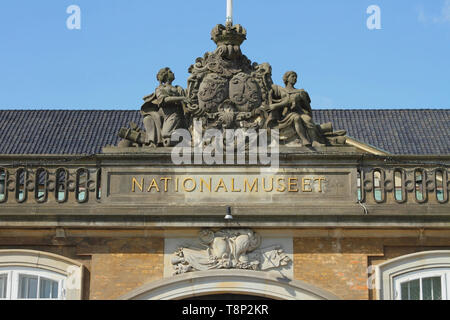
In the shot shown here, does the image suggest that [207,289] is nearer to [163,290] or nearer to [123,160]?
[163,290]

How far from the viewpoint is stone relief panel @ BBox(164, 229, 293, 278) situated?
20672mm

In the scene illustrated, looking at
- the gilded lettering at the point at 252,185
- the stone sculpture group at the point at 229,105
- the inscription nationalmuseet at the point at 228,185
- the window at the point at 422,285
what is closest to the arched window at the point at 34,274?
the inscription nationalmuseet at the point at 228,185

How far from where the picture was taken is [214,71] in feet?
71.5

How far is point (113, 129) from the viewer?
35531 mm

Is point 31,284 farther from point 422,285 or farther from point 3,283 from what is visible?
point 422,285

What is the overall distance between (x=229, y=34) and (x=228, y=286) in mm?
4947

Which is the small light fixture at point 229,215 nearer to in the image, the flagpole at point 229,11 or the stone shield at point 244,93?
the stone shield at point 244,93

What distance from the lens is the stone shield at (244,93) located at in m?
21.5

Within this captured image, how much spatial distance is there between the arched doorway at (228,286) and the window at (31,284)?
4.44 feet

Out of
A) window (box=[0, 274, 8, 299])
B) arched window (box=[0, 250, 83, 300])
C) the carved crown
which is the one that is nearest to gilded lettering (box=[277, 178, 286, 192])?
the carved crown
